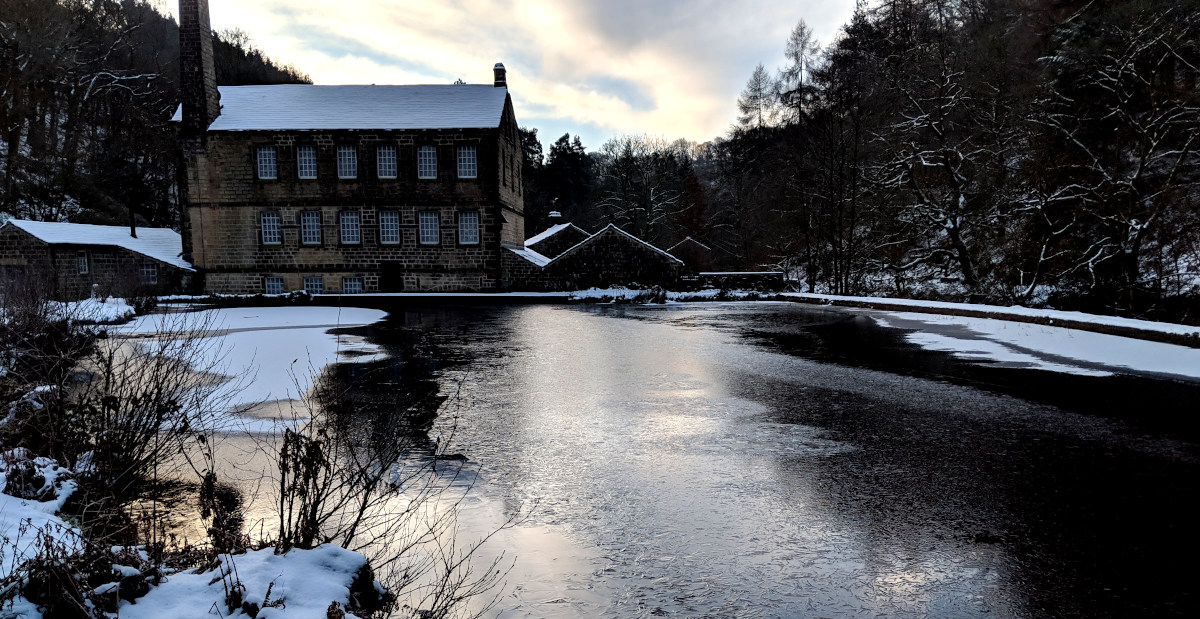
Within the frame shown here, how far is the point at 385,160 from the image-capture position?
114 ft

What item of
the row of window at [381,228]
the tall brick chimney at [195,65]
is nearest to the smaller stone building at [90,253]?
the row of window at [381,228]

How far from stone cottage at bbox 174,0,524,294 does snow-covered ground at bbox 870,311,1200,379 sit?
2350 cm

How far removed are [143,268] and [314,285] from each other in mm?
8208

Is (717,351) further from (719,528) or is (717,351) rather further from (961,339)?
(719,528)

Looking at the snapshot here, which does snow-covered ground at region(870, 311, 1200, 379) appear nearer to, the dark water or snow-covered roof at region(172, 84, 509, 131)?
the dark water

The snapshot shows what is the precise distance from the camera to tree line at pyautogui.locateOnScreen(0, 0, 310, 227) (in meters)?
42.3

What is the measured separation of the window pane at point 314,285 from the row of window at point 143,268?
282 inches

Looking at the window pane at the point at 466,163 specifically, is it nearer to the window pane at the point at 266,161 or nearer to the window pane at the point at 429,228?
the window pane at the point at 429,228

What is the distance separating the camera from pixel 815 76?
44.8 m

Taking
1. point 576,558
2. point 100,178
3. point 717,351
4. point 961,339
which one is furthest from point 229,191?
point 576,558

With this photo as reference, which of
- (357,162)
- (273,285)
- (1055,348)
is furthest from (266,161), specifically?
(1055,348)

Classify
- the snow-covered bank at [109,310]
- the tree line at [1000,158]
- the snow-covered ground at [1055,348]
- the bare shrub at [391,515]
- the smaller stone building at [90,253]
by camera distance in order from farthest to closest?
the smaller stone building at [90,253] → the tree line at [1000,158] → the snow-covered bank at [109,310] → the snow-covered ground at [1055,348] → the bare shrub at [391,515]

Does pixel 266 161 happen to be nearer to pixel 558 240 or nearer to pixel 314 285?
pixel 314 285

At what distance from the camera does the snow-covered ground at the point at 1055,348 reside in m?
11.5
